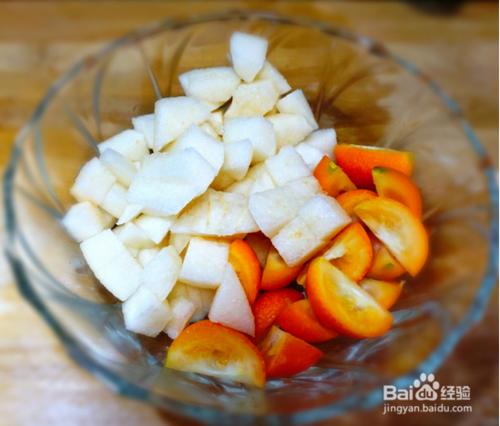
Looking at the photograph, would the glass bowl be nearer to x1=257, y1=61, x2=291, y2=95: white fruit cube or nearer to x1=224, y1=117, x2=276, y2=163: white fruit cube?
x1=257, y1=61, x2=291, y2=95: white fruit cube

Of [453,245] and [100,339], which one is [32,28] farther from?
[453,245]

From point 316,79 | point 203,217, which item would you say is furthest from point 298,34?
point 203,217

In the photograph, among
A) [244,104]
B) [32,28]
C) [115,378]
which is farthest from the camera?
[32,28]

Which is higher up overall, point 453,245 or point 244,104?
point 244,104

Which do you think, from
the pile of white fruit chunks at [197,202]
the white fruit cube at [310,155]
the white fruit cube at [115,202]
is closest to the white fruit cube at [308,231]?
the pile of white fruit chunks at [197,202]

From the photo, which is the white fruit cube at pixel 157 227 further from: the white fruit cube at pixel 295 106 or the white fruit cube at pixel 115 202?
the white fruit cube at pixel 295 106

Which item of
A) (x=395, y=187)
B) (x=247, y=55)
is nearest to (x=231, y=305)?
(x=395, y=187)

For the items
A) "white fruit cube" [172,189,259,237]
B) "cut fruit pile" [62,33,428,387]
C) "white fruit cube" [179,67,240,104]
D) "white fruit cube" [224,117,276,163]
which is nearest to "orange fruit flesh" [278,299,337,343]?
"cut fruit pile" [62,33,428,387]
